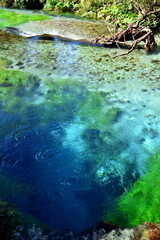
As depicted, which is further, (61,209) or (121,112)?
(121,112)

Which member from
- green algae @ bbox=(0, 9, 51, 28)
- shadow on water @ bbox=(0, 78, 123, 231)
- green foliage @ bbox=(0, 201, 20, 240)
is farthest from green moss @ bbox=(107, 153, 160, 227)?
green algae @ bbox=(0, 9, 51, 28)

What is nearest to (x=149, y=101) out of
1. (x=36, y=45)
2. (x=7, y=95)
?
(x=7, y=95)

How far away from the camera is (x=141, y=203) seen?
3088mm

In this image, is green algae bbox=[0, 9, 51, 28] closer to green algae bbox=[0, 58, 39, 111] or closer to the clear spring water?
the clear spring water

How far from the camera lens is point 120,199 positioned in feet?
10.3

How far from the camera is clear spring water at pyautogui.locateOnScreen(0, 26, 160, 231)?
315 cm

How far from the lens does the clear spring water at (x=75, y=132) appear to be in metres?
3.15

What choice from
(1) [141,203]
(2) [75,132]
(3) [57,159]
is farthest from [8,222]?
(2) [75,132]

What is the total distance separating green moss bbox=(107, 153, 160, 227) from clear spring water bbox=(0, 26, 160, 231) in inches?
4.8

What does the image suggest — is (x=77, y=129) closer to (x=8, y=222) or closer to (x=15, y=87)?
(x=8, y=222)

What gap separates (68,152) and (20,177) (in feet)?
2.99

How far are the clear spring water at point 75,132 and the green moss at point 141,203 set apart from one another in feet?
0.40

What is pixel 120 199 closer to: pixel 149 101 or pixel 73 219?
pixel 73 219

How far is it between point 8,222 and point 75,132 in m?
2.22
